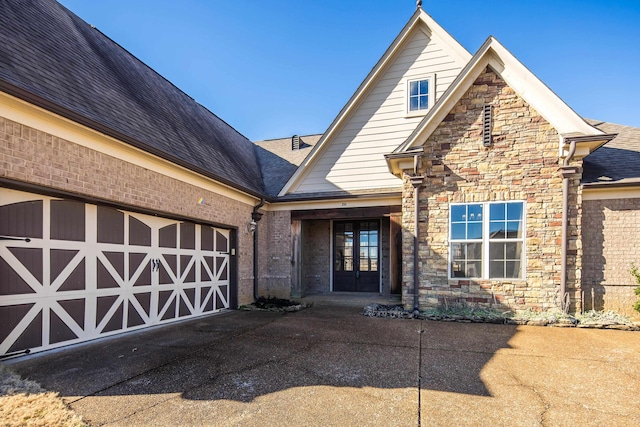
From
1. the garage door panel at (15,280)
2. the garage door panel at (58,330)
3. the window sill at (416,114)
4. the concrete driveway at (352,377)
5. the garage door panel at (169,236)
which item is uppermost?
the window sill at (416,114)

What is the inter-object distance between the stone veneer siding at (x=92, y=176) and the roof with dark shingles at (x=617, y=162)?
9.13 meters

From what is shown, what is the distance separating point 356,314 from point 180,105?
8.49 metres

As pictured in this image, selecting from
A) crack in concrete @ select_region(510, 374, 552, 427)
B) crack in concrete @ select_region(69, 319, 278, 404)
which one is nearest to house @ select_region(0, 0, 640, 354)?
crack in concrete @ select_region(69, 319, 278, 404)

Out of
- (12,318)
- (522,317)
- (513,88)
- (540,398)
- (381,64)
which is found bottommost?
(522,317)

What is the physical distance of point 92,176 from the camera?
18.3 ft

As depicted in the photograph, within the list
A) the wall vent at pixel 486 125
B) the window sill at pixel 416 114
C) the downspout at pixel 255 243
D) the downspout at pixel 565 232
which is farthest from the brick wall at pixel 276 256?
the downspout at pixel 565 232

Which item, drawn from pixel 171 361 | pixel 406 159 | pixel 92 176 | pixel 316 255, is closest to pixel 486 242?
pixel 406 159

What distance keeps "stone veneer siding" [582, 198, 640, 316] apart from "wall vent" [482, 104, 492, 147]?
9.15ft

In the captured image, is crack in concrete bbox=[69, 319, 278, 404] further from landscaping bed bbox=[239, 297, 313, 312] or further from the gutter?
the gutter

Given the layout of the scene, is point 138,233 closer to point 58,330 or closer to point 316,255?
point 58,330

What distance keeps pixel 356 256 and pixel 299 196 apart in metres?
3.01

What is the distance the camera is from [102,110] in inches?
236

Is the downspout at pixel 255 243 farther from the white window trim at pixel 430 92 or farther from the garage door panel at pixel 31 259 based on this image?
the garage door panel at pixel 31 259

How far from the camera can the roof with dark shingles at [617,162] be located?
→ 7.59 m
